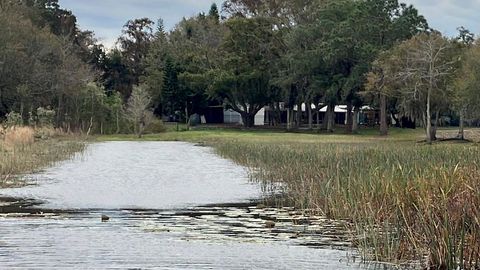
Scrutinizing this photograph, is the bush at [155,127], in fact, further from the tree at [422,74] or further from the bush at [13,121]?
the tree at [422,74]

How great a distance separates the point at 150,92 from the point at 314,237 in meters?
73.2

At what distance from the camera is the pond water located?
1355 centimetres

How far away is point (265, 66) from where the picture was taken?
84.6 m

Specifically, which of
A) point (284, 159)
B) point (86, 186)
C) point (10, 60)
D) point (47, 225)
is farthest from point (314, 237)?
point (10, 60)

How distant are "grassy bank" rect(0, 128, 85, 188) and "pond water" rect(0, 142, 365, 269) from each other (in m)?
1.21

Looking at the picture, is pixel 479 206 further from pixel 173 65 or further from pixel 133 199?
pixel 173 65

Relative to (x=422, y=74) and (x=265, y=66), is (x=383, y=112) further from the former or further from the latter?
(x=422, y=74)

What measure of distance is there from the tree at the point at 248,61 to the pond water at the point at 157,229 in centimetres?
5356

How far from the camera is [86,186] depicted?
27.1 meters

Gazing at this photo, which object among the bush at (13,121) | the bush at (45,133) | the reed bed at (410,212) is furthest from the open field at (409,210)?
the bush at (45,133)

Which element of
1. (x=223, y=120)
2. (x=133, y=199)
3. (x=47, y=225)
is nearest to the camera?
(x=47, y=225)

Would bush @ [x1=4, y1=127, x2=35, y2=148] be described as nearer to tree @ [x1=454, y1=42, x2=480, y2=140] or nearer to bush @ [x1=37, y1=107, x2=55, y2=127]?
bush @ [x1=37, y1=107, x2=55, y2=127]

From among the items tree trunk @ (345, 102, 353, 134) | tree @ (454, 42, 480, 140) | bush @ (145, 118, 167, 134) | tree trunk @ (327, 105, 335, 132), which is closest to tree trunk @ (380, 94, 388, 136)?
tree trunk @ (345, 102, 353, 134)

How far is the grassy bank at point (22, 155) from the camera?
2949cm
